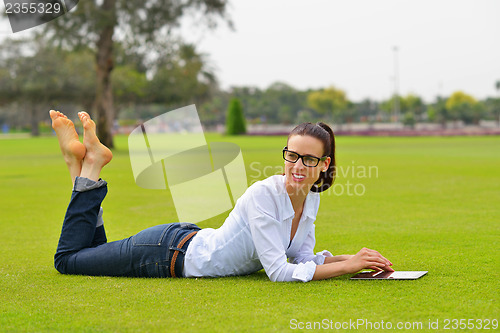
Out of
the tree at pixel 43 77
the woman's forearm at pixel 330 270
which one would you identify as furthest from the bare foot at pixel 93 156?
the tree at pixel 43 77

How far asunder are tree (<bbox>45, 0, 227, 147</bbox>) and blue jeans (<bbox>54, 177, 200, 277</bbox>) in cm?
2209

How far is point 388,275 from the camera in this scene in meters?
3.62

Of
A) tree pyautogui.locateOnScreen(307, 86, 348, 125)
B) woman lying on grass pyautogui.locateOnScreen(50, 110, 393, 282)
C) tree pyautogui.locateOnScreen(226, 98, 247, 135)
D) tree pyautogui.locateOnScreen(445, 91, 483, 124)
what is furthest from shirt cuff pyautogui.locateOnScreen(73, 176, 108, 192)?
tree pyautogui.locateOnScreen(307, 86, 348, 125)

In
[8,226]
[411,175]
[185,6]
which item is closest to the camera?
[8,226]

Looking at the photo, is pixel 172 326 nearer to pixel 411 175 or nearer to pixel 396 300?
pixel 396 300

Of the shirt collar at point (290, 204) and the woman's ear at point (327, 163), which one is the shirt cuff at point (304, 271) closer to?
the shirt collar at point (290, 204)

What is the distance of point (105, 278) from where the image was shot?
3801mm

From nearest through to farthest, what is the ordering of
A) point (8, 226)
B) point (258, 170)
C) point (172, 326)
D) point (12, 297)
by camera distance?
point (172, 326), point (12, 297), point (8, 226), point (258, 170)

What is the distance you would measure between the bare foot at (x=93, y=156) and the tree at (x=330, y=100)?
269 ft

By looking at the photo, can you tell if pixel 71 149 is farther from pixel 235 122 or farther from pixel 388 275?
pixel 235 122

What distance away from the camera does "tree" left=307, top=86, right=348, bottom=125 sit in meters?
85.6

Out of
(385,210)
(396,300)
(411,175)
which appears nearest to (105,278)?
(396,300)

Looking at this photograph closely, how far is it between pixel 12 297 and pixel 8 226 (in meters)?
3.39

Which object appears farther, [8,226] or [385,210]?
[385,210]
